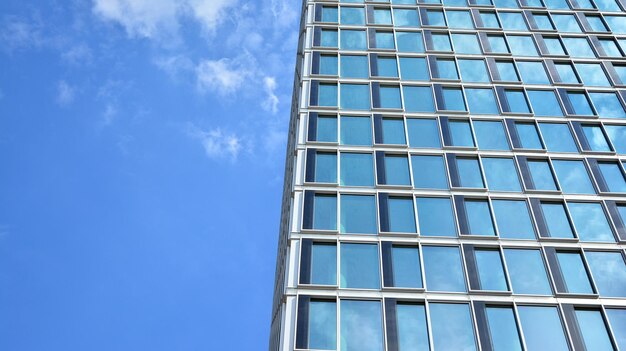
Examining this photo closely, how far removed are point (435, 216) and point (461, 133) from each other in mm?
7353

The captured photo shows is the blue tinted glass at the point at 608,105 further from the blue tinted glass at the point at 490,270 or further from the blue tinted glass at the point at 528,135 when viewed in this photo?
the blue tinted glass at the point at 490,270

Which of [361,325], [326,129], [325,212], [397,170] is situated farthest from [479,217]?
[326,129]

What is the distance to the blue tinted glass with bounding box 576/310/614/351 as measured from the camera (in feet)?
86.3

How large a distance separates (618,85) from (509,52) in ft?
25.2

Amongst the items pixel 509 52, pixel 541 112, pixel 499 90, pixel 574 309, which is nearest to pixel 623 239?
pixel 574 309

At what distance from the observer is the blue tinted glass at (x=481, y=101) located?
37.9 m

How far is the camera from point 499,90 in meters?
39.3

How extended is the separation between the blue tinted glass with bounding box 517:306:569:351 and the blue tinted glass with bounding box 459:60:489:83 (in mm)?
18200

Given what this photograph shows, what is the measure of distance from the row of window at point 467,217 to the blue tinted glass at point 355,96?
25.9 ft

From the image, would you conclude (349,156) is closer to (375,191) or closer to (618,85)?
(375,191)

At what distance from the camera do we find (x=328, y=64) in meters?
40.9

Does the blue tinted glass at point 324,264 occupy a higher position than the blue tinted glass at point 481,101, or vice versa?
the blue tinted glass at point 481,101

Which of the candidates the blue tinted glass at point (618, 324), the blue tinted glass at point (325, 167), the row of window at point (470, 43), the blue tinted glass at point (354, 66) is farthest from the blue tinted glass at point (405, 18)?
the blue tinted glass at point (618, 324)

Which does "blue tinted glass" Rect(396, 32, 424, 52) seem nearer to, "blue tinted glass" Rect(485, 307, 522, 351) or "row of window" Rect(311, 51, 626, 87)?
"row of window" Rect(311, 51, 626, 87)
